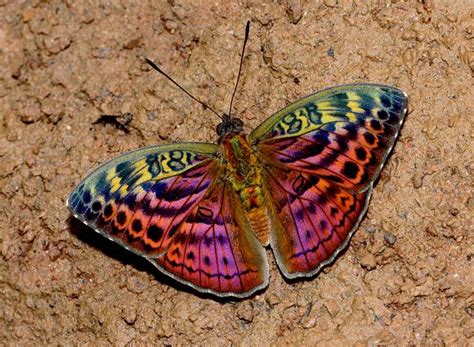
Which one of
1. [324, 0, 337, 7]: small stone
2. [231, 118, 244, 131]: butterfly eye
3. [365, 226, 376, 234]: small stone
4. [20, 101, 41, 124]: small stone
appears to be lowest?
[20, 101, 41, 124]: small stone

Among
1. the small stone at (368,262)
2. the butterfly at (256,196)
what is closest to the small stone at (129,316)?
the butterfly at (256,196)

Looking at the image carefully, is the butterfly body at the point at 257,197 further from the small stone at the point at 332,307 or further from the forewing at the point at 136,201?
the small stone at the point at 332,307

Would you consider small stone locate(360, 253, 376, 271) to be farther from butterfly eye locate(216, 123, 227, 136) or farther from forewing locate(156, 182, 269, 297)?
butterfly eye locate(216, 123, 227, 136)

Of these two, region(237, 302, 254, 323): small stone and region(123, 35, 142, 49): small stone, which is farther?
region(123, 35, 142, 49): small stone

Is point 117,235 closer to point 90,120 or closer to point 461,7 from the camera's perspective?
point 90,120

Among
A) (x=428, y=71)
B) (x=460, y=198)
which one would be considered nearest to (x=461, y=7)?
(x=428, y=71)

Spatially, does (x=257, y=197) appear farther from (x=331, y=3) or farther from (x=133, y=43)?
(x=133, y=43)

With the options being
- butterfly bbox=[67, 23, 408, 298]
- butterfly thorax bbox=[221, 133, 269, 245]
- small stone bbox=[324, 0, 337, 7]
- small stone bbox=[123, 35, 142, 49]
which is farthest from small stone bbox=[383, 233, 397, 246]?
small stone bbox=[123, 35, 142, 49]

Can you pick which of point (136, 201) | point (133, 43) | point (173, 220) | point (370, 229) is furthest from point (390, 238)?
point (133, 43)
